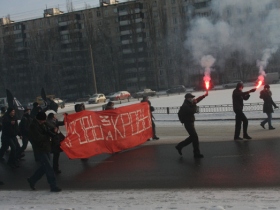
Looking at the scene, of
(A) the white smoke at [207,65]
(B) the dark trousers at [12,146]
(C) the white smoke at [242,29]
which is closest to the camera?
(B) the dark trousers at [12,146]

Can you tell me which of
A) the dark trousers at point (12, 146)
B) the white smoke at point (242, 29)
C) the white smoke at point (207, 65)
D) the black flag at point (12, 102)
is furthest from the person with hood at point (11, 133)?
the white smoke at point (242, 29)

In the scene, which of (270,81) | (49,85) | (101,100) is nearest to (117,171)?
(270,81)

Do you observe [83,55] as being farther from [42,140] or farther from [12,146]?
[42,140]

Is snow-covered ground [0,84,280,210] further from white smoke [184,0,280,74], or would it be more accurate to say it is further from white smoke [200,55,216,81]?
white smoke [184,0,280,74]

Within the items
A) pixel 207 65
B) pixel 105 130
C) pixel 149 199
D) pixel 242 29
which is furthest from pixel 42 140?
pixel 242 29

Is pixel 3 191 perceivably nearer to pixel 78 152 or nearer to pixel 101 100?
pixel 78 152

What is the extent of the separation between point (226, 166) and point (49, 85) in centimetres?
7356

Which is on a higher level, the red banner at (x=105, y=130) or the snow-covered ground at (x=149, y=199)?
the red banner at (x=105, y=130)

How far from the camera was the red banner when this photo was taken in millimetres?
11047

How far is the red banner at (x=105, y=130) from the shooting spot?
1105 centimetres

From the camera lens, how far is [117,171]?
9703 millimetres

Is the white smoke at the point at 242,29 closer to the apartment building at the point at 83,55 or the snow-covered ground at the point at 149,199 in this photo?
the snow-covered ground at the point at 149,199

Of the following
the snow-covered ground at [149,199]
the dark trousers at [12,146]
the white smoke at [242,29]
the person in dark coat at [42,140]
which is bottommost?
the snow-covered ground at [149,199]

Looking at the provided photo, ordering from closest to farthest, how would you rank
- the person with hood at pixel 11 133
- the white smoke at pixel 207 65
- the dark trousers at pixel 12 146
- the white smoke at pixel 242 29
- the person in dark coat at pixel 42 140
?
the person in dark coat at pixel 42 140
the person with hood at pixel 11 133
the dark trousers at pixel 12 146
the white smoke at pixel 207 65
the white smoke at pixel 242 29
